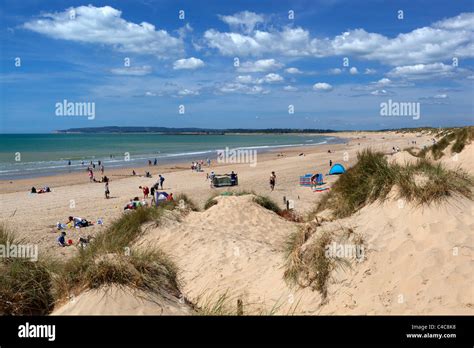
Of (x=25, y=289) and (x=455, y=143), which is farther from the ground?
(x=455, y=143)

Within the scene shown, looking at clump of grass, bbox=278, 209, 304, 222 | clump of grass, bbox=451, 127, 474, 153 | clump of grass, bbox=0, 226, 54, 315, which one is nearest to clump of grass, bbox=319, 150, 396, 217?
clump of grass, bbox=278, 209, 304, 222

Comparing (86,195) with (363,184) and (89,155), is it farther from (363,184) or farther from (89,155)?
(89,155)

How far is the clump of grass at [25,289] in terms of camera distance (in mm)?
4375

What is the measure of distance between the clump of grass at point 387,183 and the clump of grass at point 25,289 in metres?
5.24

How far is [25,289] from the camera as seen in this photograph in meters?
4.54

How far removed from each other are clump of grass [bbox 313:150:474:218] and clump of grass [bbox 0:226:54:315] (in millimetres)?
5244

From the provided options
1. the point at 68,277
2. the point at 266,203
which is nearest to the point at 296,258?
the point at 68,277

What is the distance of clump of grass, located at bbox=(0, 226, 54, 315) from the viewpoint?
438 cm

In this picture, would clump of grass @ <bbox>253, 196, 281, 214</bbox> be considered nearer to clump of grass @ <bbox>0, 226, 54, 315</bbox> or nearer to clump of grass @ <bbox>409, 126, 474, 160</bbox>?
clump of grass @ <bbox>0, 226, 54, 315</bbox>

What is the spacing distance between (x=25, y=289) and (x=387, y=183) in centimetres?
592

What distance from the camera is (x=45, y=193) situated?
90.1 feet
